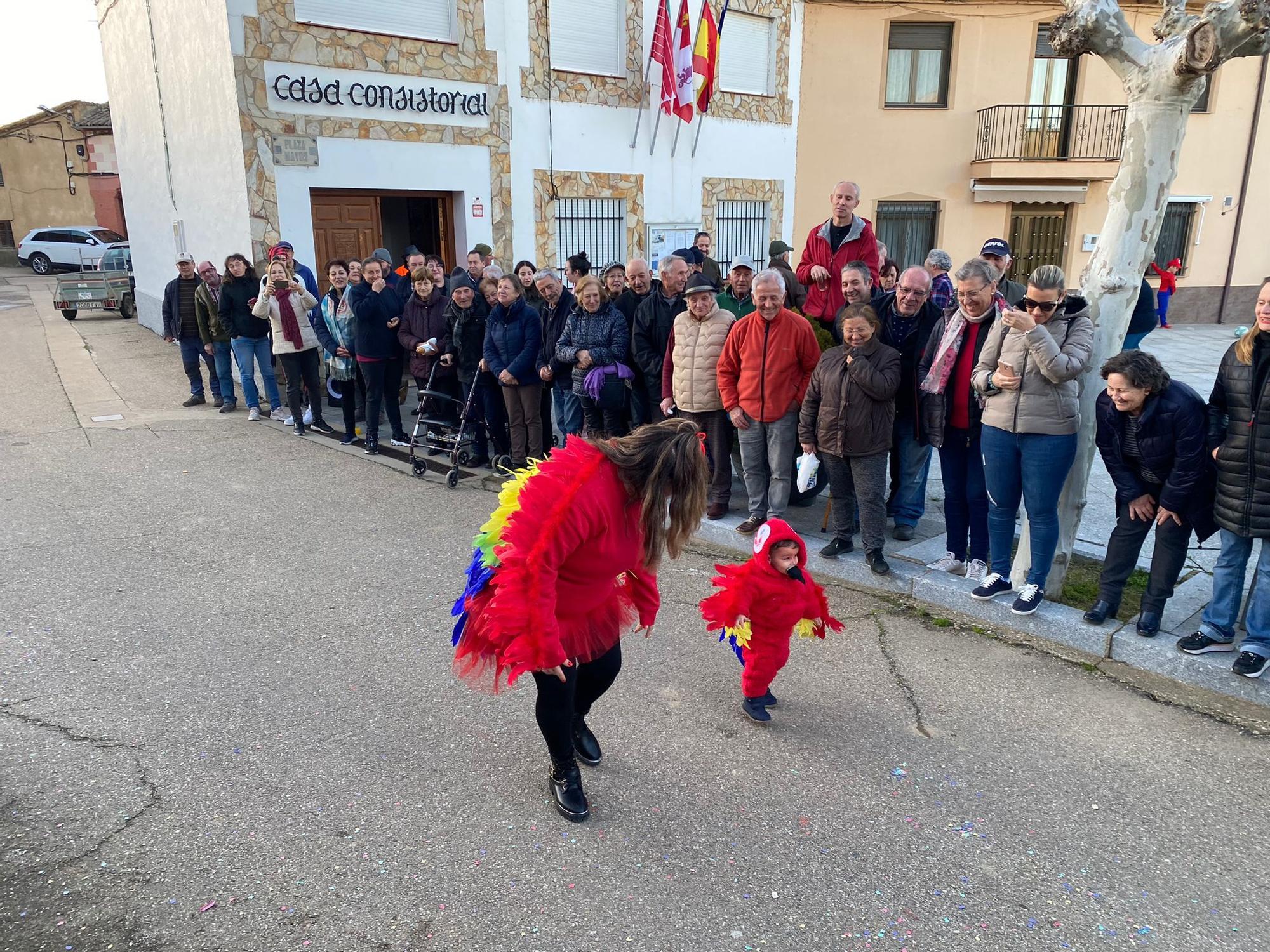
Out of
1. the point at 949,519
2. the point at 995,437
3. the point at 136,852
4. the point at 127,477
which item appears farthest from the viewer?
the point at 127,477

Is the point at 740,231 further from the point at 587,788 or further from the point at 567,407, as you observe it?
the point at 587,788

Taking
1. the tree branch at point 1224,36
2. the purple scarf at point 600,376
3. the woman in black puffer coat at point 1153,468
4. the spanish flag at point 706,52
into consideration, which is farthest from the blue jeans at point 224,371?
the tree branch at point 1224,36

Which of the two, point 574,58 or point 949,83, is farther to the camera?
point 949,83

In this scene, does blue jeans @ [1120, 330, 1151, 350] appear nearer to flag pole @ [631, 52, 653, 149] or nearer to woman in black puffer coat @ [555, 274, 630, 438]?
woman in black puffer coat @ [555, 274, 630, 438]

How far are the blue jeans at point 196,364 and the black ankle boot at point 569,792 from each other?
9528 millimetres

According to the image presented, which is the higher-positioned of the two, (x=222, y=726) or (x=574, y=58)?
(x=574, y=58)

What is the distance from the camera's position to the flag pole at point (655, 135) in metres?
14.1

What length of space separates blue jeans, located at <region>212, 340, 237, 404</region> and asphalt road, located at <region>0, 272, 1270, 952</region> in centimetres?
588

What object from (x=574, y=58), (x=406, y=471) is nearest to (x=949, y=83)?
(x=574, y=58)

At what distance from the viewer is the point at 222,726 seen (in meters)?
4.16

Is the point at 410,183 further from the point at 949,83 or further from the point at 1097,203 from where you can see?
the point at 1097,203


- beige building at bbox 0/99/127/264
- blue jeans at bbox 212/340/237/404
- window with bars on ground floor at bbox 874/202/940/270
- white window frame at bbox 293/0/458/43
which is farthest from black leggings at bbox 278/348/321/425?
beige building at bbox 0/99/127/264

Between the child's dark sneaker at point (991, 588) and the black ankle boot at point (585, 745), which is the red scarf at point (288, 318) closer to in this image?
the black ankle boot at point (585, 745)

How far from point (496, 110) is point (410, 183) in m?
1.73
